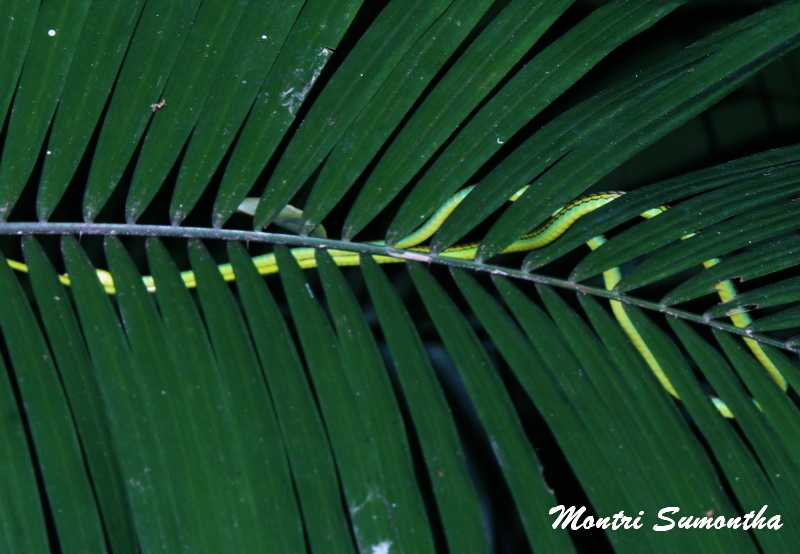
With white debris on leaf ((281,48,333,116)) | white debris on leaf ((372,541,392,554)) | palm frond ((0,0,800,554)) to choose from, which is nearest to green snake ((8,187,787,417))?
palm frond ((0,0,800,554))

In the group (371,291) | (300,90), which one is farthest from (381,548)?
(300,90)

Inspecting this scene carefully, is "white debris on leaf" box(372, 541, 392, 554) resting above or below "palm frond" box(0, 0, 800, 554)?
below

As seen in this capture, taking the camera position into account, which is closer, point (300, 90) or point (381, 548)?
point (381, 548)

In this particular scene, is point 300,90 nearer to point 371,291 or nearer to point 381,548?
point 371,291

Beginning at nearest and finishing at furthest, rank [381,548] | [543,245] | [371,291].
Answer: [381,548] < [371,291] < [543,245]

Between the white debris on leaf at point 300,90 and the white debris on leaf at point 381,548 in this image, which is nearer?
the white debris on leaf at point 381,548

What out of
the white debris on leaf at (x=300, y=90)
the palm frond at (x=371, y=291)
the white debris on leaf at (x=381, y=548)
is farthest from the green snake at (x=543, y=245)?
the white debris on leaf at (x=381, y=548)

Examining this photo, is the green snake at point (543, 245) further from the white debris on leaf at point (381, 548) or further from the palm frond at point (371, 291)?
the white debris on leaf at point (381, 548)

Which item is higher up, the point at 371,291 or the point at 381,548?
the point at 371,291

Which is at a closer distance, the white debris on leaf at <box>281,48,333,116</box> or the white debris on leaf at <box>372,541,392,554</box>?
the white debris on leaf at <box>372,541,392,554</box>

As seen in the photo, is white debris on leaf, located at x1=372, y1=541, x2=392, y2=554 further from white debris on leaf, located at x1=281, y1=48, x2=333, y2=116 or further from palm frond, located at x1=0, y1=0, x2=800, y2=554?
white debris on leaf, located at x1=281, y1=48, x2=333, y2=116

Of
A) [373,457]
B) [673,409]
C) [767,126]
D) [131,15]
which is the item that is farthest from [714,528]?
[767,126]

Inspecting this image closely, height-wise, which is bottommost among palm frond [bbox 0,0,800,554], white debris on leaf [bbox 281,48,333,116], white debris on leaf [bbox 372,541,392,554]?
white debris on leaf [bbox 372,541,392,554]
